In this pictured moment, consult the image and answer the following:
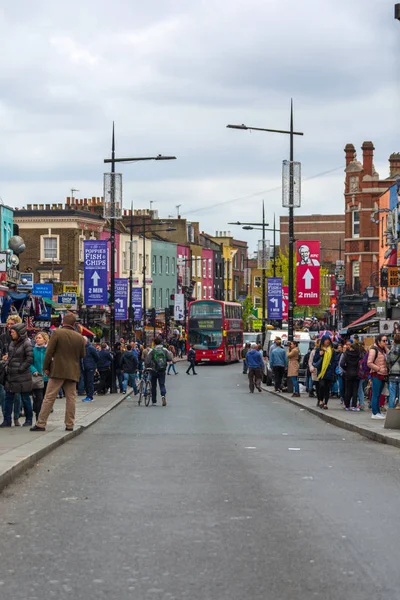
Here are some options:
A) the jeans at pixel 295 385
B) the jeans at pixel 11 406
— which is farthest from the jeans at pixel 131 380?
the jeans at pixel 11 406

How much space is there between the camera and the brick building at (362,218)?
76.4 m

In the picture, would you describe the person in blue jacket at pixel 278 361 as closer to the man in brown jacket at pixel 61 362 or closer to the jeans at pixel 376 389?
the jeans at pixel 376 389

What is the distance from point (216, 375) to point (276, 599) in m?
56.6

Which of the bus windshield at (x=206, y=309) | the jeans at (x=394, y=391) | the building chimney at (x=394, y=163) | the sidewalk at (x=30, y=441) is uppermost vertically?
the building chimney at (x=394, y=163)

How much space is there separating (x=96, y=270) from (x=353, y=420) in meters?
17.1

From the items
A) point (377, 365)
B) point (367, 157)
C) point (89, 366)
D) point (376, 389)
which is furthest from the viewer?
point (367, 157)

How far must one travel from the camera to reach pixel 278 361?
39719 mm

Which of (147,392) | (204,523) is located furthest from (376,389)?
(204,523)

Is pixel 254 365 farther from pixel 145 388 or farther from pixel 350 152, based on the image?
pixel 350 152

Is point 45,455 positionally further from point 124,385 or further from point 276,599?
point 124,385

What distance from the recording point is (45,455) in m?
15.6

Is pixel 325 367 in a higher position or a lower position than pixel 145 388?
higher

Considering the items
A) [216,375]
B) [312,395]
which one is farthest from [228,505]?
[216,375]

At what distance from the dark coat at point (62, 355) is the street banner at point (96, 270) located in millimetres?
20070
